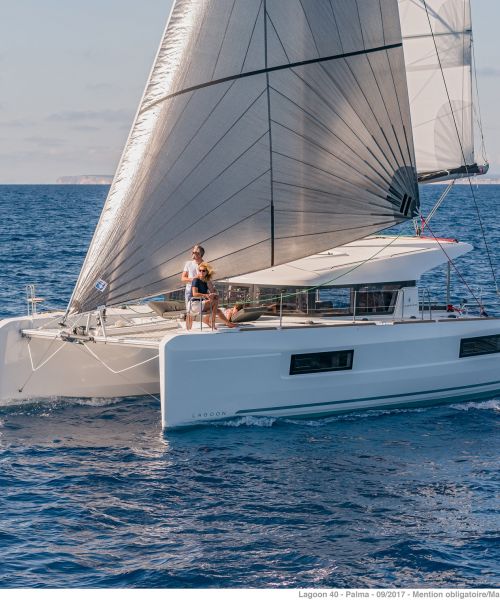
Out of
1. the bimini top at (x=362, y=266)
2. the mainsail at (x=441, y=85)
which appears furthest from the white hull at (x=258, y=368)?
the mainsail at (x=441, y=85)

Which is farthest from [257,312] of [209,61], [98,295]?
[209,61]

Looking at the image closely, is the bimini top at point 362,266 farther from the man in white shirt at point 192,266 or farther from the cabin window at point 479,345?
the man in white shirt at point 192,266

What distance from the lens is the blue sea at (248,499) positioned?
1016cm

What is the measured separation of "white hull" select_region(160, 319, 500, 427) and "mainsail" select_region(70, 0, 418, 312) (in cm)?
142

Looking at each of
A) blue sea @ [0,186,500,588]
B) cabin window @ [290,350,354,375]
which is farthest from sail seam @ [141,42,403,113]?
blue sea @ [0,186,500,588]

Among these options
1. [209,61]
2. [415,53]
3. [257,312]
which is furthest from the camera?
[415,53]

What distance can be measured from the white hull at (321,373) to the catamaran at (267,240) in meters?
0.02

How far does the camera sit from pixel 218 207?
50.2 feet

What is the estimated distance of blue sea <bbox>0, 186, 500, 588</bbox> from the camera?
10156mm

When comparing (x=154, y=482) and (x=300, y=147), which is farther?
(x=300, y=147)

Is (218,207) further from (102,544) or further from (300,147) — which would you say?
(102,544)

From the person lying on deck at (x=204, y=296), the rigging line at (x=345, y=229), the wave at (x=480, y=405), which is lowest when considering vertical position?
the wave at (x=480, y=405)

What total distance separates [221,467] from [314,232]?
447 cm

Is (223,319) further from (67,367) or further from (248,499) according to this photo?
(248,499)
